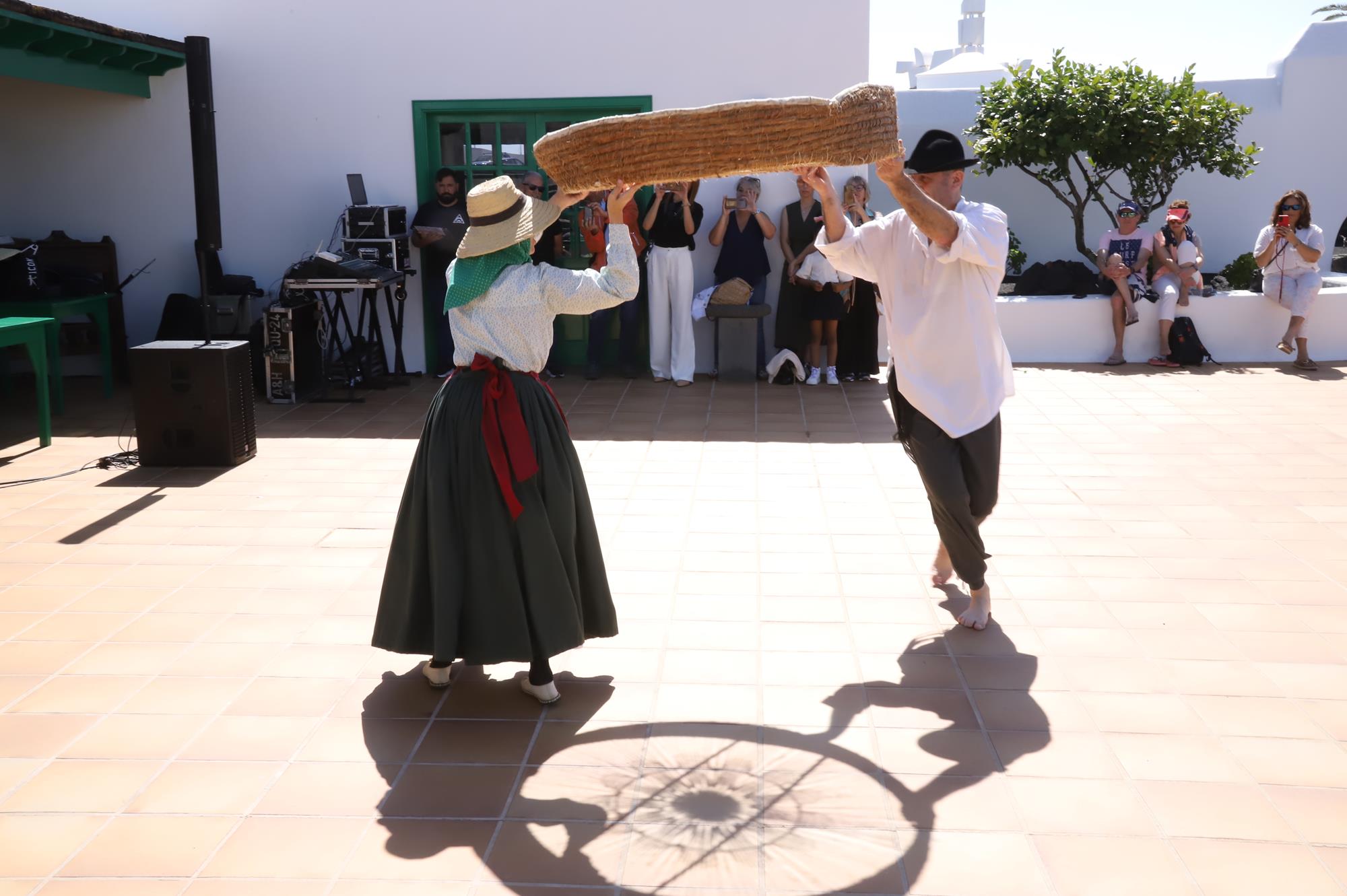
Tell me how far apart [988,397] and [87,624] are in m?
3.58

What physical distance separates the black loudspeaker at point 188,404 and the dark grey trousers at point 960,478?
177 inches

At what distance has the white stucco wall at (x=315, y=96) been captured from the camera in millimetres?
10164

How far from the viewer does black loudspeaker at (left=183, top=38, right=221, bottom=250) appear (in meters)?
7.70

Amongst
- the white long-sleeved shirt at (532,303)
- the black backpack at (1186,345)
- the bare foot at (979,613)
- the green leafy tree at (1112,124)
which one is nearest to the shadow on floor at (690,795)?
the bare foot at (979,613)

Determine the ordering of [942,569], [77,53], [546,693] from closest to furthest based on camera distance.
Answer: [546,693], [942,569], [77,53]

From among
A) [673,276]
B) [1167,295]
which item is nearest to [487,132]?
[673,276]

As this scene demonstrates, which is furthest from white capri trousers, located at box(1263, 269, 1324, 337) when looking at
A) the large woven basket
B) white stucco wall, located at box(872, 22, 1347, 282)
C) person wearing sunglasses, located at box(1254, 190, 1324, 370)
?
the large woven basket

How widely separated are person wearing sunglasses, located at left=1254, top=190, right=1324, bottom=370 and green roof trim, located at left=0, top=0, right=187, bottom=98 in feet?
30.6

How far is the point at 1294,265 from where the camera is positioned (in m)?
10.8

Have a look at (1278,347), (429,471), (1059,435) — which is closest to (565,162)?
(429,471)

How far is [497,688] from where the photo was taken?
4121 mm

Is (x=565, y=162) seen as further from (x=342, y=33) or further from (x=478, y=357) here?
(x=342, y=33)

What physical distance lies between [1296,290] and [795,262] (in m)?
4.58

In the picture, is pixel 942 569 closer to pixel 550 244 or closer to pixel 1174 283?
pixel 550 244
